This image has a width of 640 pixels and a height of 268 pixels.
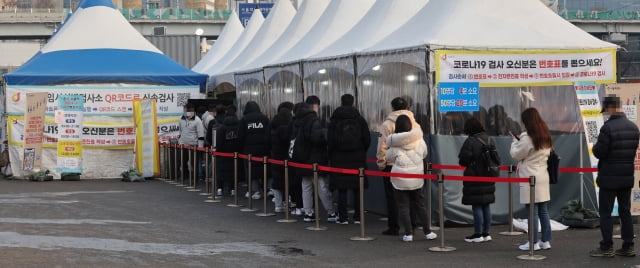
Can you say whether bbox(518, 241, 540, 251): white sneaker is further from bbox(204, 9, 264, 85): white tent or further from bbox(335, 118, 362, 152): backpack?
bbox(204, 9, 264, 85): white tent

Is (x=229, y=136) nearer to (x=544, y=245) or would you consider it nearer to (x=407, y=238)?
(x=407, y=238)

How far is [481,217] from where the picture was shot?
466 inches

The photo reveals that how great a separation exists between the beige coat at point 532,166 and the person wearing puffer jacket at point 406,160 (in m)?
1.28

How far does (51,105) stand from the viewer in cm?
2444

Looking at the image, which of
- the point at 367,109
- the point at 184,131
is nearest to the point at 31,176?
the point at 184,131

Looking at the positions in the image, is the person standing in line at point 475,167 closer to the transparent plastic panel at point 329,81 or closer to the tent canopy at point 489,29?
the tent canopy at point 489,29

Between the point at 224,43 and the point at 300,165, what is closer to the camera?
the point at 300,165

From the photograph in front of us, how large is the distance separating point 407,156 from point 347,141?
62.1 inches

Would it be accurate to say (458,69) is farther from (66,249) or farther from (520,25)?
(66,249)

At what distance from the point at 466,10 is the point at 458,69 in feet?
4.30

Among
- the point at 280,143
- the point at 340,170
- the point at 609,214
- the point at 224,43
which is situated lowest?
the point at 609,214

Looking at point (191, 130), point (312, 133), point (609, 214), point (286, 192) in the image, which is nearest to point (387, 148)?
point (312, 133)

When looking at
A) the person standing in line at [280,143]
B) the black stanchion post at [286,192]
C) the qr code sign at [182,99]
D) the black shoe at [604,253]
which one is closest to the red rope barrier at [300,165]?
the black stanchion post at [286,192]

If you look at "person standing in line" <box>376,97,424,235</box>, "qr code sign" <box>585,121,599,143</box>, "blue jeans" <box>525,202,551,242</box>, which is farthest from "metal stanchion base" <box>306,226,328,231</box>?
"qr code sign" <box>585,121,599,143</box>
